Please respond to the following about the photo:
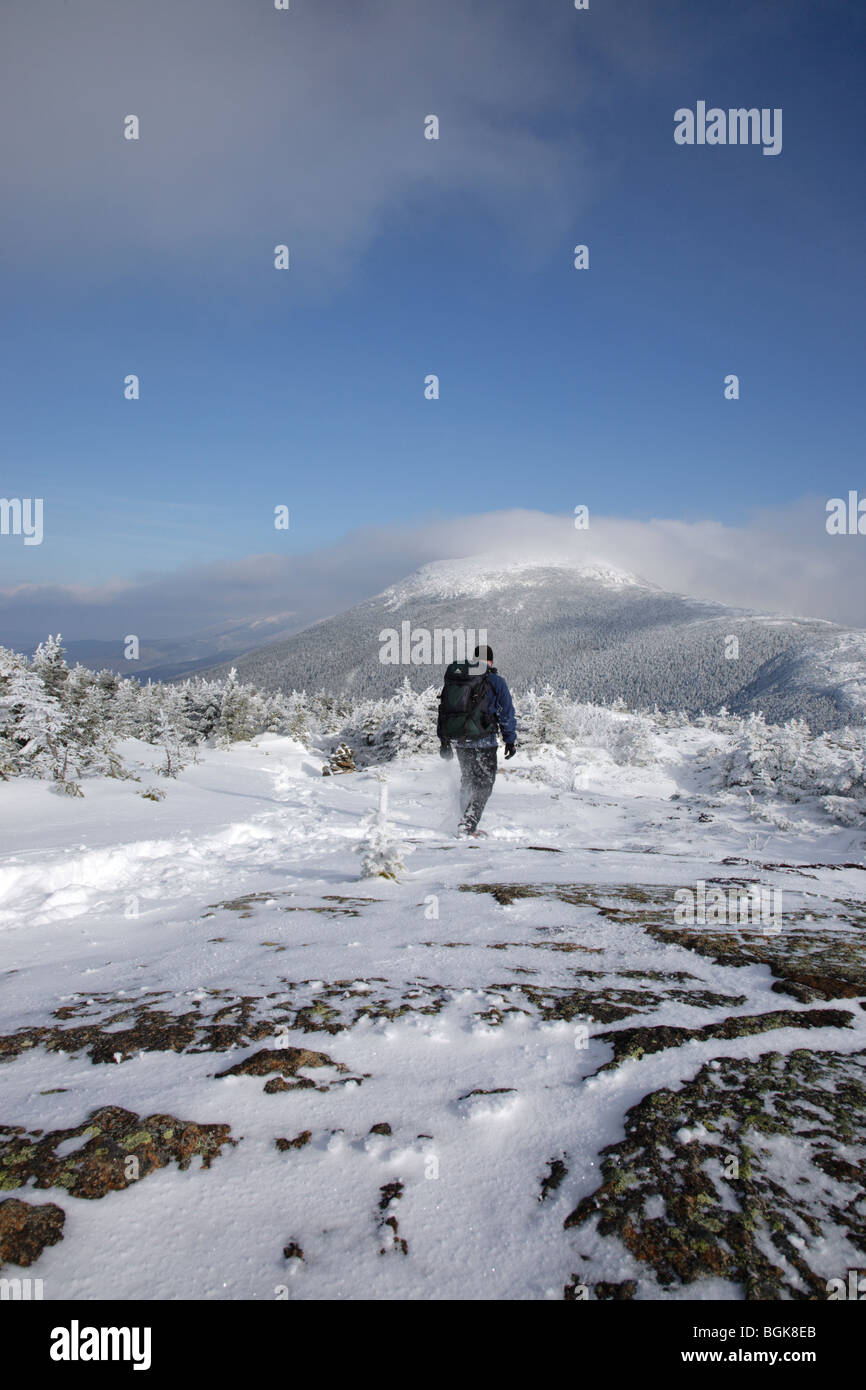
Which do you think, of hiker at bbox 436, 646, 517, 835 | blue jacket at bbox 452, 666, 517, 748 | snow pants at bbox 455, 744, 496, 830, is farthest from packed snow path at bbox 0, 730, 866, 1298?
snow pants at bbox 455, 744, 496, 830

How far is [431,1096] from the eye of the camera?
2.46 m

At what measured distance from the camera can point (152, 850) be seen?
8141 millimetres

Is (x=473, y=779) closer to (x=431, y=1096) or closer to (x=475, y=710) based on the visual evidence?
(x=475, y=710)

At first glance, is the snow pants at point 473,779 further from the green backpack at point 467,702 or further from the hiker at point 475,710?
the green backpack at point 467,702

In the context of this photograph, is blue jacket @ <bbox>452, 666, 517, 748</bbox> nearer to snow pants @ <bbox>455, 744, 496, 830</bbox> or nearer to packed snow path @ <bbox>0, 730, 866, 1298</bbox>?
snow pants @ <bbox>455, 744, 496, 830</bbox>

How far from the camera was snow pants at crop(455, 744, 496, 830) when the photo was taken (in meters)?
10.2

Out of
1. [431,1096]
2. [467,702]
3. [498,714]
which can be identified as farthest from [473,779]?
[431,1096]

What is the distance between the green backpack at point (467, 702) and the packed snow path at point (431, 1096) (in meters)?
4.04

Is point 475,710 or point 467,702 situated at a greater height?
point 467,702

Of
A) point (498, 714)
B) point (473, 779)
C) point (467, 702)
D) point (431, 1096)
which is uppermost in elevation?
point (467, 702)

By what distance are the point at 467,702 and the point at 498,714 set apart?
1.78 ft
